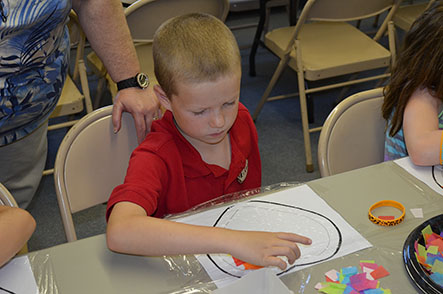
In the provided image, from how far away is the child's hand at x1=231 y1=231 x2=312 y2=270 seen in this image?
905 mm

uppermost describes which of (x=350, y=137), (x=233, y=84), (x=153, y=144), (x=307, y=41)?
(x=233, y=84)

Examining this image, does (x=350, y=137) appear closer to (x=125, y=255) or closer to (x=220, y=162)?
(x=220, y=162)

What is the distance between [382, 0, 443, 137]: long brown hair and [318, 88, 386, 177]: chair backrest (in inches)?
1.6

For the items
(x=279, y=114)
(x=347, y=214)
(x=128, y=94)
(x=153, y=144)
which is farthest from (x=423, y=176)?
(x=279, y=114)

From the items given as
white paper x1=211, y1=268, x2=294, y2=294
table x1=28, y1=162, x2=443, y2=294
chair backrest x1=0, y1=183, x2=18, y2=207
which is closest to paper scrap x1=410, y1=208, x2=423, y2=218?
table x1=28, y1=162, x2=443, y2=294

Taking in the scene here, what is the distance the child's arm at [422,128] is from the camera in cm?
121

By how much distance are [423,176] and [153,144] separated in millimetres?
566

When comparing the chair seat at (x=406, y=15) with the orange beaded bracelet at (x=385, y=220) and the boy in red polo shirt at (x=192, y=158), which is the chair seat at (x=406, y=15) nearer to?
the boy in red polo shirt at (x=192, y=158)

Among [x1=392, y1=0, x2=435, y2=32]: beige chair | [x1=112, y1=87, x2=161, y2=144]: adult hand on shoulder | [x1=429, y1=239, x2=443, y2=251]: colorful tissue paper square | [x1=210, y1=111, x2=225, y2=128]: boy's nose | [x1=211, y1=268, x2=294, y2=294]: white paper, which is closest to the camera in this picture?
A: [x1=211, y1=268, x2=294, y2=294]: white paper

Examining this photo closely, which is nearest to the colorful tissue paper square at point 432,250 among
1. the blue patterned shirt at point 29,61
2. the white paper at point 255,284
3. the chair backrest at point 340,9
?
the white paper at point 255,284

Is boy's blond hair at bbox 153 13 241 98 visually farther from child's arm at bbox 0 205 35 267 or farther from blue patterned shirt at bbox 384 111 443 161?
blue patterned shirt at bbox 384 111 443 161

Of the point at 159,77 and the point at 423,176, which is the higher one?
the point at 159,77

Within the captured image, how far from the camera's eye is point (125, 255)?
989 mm

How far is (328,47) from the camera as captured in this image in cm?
260
